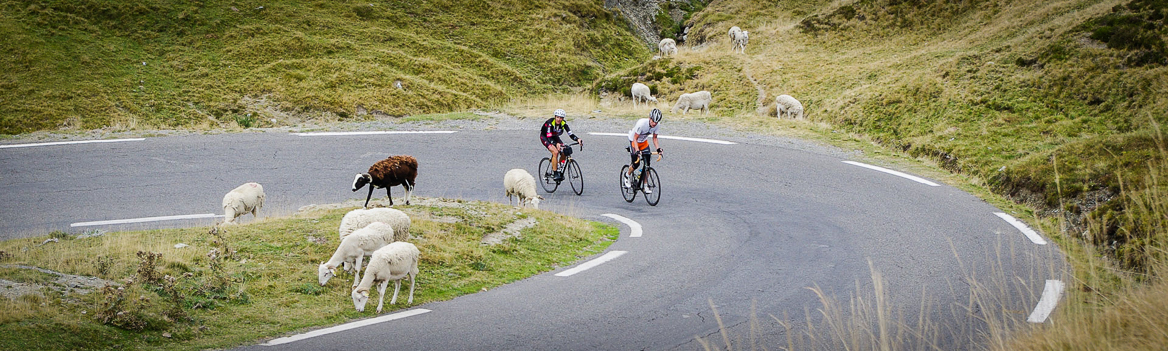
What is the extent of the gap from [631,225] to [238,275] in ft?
26.5

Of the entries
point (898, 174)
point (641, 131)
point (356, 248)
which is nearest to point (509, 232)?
point (356, 248)

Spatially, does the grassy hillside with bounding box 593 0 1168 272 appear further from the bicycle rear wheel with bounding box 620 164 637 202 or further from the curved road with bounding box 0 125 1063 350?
the bicycle rear wheel with bounding box 620 164 637 202

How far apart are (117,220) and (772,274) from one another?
47.9ft

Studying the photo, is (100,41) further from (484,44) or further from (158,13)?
(484,44)

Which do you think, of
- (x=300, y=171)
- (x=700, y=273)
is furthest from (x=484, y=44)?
(x=700, y=273)

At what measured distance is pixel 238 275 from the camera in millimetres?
9672

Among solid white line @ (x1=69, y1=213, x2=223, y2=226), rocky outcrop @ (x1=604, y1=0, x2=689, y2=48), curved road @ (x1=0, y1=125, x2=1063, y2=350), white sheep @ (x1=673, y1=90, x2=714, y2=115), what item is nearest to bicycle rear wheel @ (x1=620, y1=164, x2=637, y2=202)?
curved road @ (x1=0, y1=125, x2=1063, y2=350)

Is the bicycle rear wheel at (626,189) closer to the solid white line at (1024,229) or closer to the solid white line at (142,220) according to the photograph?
the solid white line at (1024,229)

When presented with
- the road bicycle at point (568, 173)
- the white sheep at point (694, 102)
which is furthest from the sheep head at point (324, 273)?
the white sheep at point (694, 102)

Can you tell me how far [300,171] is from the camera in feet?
71.2

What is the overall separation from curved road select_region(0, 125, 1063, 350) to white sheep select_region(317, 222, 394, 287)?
1.56 feet

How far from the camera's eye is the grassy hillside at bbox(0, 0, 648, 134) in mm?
31062

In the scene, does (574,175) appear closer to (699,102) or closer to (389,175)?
(389,175)

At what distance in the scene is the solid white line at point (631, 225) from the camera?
1451 centimetres
